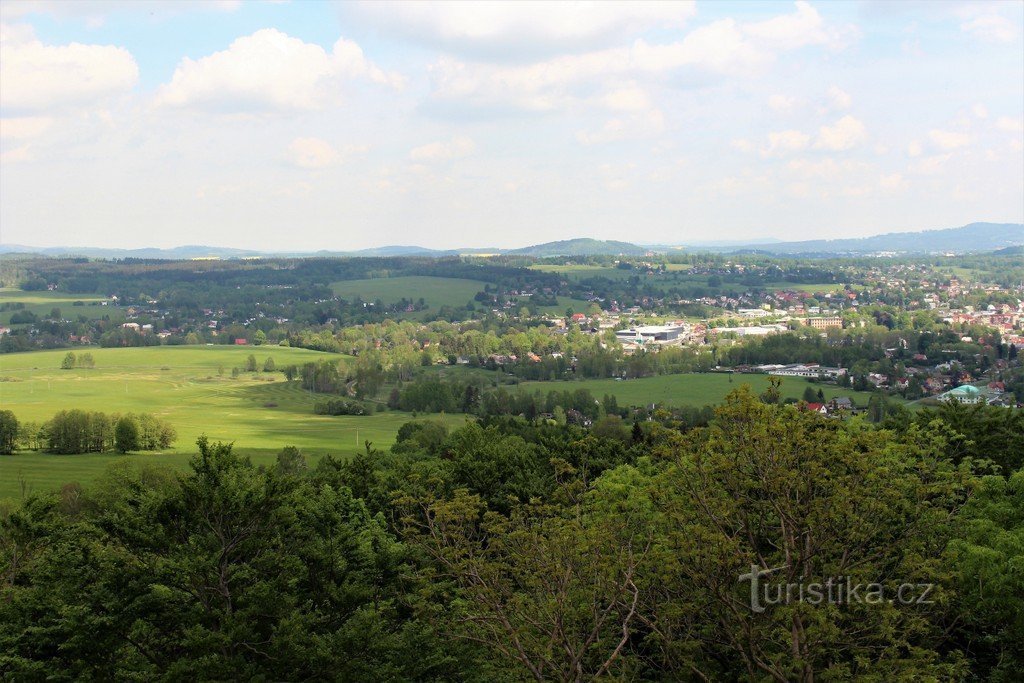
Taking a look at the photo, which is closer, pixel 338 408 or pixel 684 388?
pixel 338 408

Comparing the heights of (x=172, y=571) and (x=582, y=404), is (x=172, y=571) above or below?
above

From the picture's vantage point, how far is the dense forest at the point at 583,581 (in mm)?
21734

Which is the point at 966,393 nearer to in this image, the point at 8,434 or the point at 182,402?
the point at 182,402

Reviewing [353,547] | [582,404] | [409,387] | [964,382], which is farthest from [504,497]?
[964,382]

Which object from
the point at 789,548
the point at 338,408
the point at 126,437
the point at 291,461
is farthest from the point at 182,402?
the point at 789,548

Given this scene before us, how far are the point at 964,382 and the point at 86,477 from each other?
113 meters

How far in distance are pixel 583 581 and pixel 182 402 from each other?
116432mm

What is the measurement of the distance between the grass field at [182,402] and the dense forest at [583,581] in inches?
1593

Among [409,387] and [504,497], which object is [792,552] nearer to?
[504,497]

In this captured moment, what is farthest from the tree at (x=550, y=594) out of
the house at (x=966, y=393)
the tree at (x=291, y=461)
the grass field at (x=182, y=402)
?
the house at (x=966, y=393)

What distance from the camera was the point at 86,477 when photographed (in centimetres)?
7875

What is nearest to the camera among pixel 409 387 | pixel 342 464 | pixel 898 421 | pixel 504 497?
pixel 504 497

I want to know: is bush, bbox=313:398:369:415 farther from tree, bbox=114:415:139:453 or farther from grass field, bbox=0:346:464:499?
tree, bbox=114:415:139:453

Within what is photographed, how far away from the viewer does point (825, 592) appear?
72.1ft
